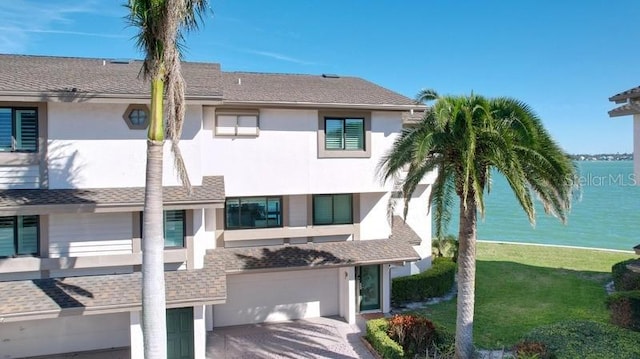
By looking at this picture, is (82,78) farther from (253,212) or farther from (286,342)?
(286,342)

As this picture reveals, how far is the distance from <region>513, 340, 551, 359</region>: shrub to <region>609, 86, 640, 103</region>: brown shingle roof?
752cm

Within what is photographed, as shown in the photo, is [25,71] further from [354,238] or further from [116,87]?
[354,238]

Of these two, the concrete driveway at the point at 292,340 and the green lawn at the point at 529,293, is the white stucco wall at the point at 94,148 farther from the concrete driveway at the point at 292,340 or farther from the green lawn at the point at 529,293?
the green lawn at the point at 529,293

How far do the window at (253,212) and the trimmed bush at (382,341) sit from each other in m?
5.25

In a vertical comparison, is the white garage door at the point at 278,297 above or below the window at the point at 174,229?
below

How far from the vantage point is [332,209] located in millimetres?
16750

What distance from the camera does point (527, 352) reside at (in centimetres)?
1157

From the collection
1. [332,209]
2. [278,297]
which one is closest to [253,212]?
[332,209]

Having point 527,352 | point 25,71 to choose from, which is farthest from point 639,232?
point 25,71

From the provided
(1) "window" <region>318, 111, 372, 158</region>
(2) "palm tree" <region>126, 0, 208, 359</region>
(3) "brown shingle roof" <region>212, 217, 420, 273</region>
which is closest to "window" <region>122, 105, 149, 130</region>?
(2) "palm tree" <region>126, 0, 208, 359</region>

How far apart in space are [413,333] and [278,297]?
18.9ft

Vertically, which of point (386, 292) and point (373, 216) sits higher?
point (373, 216)

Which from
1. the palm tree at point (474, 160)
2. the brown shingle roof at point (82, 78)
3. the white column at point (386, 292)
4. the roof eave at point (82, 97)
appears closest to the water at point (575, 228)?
the white column at point (386, 292)

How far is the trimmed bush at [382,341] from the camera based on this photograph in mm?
12335
